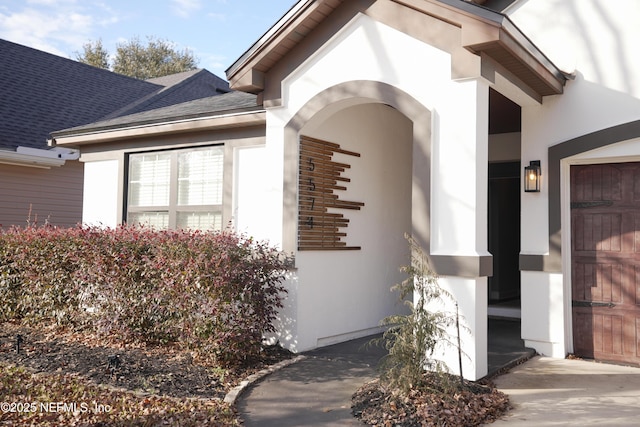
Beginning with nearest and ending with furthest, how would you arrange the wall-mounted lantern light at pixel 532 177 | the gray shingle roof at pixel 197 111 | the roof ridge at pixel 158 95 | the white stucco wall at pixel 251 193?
the wall-mounted lantern light at pixel 532 177
the white stucco wall at pixel 251 193
the gray shingle roof at pixel 197 111
the roof ridge at pixel 158 95

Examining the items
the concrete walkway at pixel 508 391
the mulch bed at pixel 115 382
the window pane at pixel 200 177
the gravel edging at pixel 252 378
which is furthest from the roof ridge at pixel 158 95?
the concrete walkway at pixel 508 391

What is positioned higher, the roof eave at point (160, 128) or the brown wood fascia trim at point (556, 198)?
the roof eave at point (160, 128)

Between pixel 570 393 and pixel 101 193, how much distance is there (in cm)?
782

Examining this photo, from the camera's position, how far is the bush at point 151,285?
6.08 metres

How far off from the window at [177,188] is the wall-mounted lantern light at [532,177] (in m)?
4.16

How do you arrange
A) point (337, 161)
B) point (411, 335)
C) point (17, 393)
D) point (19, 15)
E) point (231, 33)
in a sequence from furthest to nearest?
point (19, 15)
point (231, 33)
point (337, 161)
point (17, 393)
point (411, 335)

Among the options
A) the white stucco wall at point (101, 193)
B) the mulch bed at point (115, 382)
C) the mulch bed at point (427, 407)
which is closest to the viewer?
the mulch bed at point (427, 407)

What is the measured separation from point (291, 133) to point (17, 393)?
3.99 meters

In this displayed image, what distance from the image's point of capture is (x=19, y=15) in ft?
109

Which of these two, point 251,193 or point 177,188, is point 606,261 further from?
point 177,188

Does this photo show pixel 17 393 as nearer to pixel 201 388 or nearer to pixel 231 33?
pixel 201 388

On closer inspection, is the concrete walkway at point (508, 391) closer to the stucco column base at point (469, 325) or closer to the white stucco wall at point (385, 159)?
the stucco column base at point (469, 325)

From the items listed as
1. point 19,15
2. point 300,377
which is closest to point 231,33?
point 19,15

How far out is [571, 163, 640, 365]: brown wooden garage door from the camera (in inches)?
252
